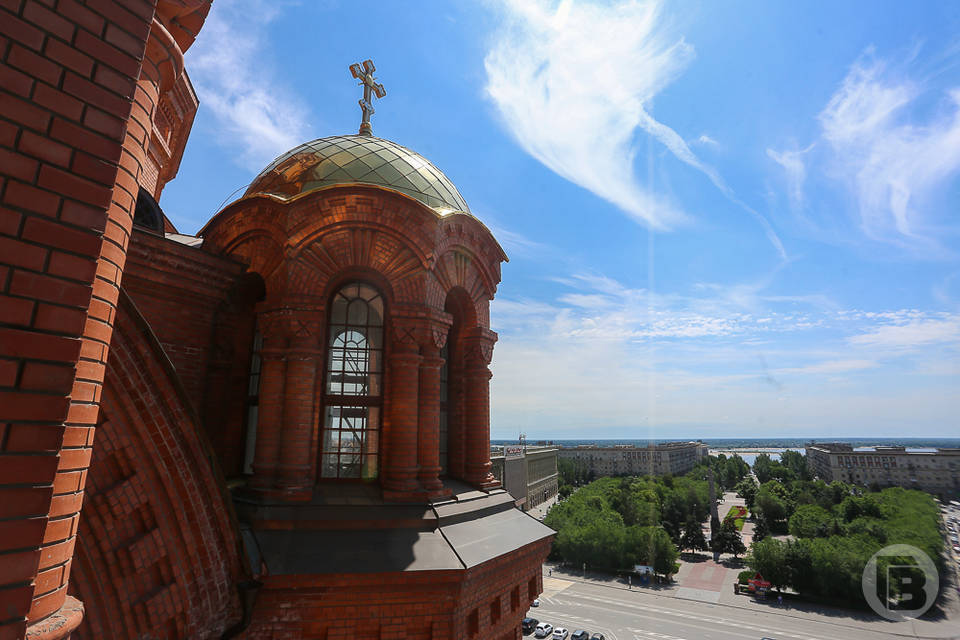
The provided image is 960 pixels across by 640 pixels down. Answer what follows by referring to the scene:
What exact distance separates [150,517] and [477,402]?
16.8ft

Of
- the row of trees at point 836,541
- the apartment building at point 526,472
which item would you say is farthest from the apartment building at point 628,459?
the row of trees at point 836,541

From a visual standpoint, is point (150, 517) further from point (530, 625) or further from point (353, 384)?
point (530, 625)

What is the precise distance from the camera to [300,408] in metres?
6.62

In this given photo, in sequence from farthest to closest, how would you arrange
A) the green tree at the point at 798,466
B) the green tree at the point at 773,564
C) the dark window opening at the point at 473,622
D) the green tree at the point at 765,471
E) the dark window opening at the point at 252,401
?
the green tree at the point at 765,471, the green tree at the point at 798,466, the green tree at the point at 773,564, the dark window opening at the point at 252,401, the dark window opening at the point at 473,622

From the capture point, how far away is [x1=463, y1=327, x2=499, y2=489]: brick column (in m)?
8.46

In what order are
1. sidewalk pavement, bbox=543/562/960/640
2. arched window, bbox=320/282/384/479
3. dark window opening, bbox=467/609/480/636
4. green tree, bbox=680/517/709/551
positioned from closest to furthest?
1. dark window opening, bbox=467/609/480/636
2. arched window, bbox=320/282/384/479
3. sidewalk pavement, bbox=543/562/960/640
4. green tree, bbox=680/517/709/551

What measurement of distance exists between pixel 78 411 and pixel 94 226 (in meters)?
0.83

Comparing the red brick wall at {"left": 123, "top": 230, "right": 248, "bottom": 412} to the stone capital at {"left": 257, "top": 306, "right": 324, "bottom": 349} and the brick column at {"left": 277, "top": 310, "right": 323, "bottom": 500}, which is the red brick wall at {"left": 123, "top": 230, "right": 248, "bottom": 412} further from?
the brick column at {"left": 277, "top": 310, "right": 323, "bottom": 500}

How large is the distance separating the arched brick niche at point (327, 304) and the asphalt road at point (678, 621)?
30765mm

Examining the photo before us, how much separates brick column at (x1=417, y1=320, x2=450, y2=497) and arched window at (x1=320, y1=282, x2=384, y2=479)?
668 mm

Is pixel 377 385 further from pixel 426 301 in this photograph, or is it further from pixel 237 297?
pixel 237 297

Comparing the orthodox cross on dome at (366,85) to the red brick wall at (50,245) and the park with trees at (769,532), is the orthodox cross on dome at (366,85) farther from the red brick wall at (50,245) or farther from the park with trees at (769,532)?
the park with trees at (769,532)

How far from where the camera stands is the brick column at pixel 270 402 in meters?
6.52

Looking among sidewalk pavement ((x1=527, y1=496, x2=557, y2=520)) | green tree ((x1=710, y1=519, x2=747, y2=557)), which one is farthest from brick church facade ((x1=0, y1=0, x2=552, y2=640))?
sidewalk pavement ((x1=527, y1=496, x2=557, y2=520))
